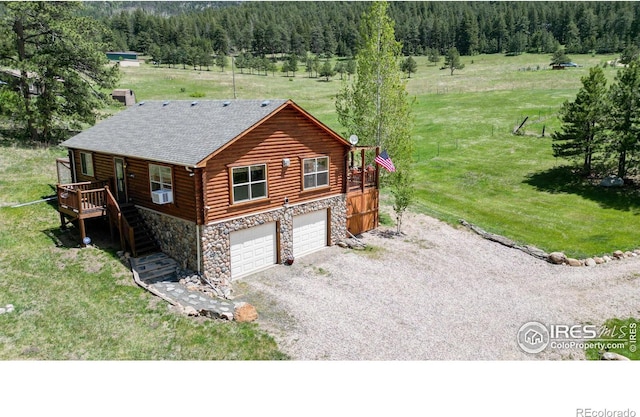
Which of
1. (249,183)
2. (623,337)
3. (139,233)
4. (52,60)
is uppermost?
(52,60)

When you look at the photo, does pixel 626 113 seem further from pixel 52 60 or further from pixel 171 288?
pixel 52 60

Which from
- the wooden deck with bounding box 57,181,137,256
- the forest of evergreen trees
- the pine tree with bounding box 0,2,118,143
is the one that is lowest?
the wooden deck with bounding box 57,181,137,256

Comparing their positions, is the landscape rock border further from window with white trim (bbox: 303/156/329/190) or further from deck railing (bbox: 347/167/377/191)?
window with white trim (bbox: 303/156/329/190)

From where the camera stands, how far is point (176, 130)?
18078mm

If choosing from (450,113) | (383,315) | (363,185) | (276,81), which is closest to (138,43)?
(276,81)

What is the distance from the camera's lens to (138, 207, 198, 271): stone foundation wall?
624 inches

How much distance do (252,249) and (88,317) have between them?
6039 mm

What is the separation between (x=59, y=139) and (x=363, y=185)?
21.5 m

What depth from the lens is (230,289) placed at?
51.5 ft

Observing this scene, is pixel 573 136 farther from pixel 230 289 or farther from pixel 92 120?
pixel 92 120

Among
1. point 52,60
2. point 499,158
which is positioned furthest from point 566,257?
point 52,60

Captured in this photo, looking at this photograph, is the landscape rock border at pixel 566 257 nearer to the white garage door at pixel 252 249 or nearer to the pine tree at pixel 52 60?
the white garage door at pixel 252 249

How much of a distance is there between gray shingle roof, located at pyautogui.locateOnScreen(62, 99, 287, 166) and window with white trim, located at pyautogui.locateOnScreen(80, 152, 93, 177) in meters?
0.52

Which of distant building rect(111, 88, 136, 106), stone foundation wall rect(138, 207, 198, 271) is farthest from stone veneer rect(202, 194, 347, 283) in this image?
distant building rect(111, 88, 136, 106)
